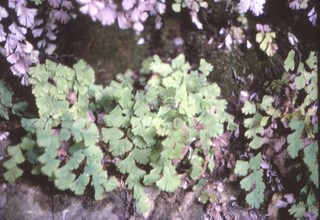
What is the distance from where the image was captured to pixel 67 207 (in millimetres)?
2068

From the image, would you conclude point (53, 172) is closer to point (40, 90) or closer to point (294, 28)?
point (40, 90)

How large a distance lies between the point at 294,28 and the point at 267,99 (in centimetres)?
64

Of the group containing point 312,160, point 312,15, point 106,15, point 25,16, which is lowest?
point 312,160

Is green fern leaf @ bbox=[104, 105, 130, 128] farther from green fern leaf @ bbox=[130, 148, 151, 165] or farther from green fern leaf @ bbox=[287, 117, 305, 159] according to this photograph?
green fern leaf @ bbox=[287, 117, 305, 159]

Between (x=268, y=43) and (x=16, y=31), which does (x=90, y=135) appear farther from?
(x=268, y=43)

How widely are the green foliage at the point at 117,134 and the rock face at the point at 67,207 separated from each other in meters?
0.13

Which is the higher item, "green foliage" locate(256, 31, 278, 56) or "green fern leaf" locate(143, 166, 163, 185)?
"green foliage" locate(256, 31, 278, 56)

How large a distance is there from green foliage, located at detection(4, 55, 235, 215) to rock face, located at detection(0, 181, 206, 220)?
13 cm

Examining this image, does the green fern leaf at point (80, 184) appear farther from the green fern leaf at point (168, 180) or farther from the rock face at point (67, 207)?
the green fern leaf at point (168, 180)

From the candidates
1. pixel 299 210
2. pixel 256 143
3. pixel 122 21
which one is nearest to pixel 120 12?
pixel 122 21

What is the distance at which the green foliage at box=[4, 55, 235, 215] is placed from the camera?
1.87 m

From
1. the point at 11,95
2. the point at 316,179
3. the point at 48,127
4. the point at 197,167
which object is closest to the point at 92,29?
the point at 11,95

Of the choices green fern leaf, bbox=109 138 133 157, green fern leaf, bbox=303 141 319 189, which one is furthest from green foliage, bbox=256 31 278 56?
green fern leaf, bbox=109 138 133 157

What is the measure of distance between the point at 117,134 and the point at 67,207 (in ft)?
1.73
